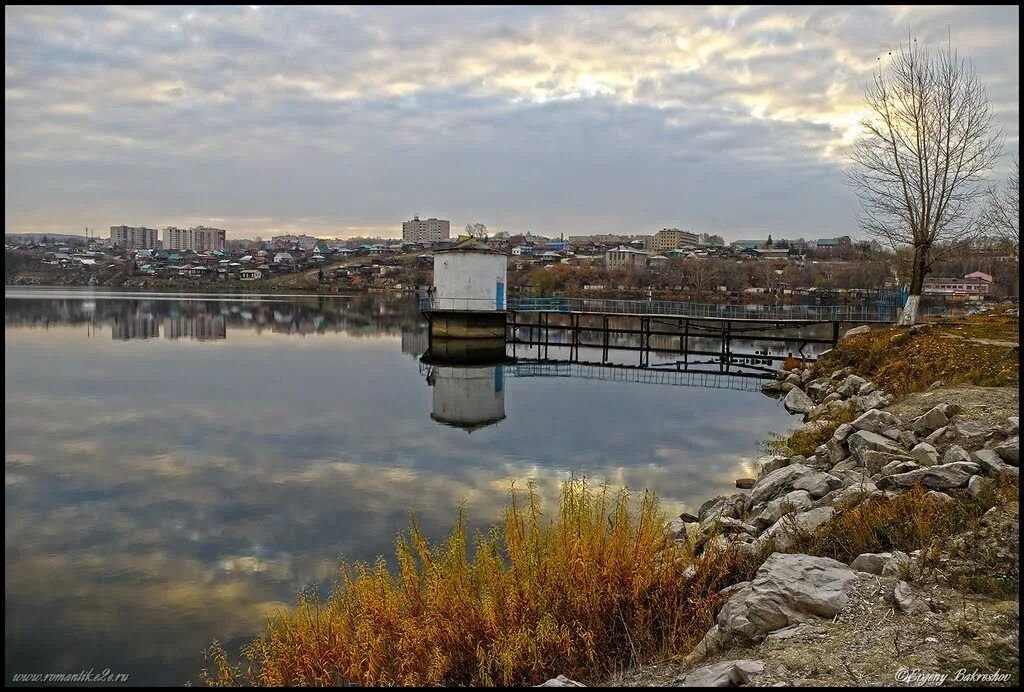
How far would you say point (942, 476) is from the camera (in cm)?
761

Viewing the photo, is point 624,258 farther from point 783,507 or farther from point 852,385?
point 783,507

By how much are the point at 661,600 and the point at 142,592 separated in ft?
21.7

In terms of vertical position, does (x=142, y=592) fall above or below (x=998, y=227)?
below

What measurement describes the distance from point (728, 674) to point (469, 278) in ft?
112

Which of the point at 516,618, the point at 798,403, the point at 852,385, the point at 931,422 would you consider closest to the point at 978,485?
the point at 931,422

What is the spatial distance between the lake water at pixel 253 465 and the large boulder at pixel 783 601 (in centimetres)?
526

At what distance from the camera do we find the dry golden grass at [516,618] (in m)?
5.97

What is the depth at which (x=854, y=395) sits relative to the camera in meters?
17.7

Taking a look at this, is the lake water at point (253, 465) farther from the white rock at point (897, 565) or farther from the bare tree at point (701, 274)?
the bare tree at point (701, 274)

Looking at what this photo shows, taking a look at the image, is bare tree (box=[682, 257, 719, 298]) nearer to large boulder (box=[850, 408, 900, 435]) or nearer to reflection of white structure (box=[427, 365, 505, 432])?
reflection of white structure (box=[427, 365, 505, 432])

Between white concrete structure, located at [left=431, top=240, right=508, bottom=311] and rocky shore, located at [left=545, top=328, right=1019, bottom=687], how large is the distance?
29479 mm

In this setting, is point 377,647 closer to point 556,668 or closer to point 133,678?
point 556,668

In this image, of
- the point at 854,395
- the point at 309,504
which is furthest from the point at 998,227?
the point at 309,504

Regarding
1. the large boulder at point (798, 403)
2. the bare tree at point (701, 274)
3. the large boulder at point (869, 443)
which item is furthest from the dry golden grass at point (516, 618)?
the bare tree at point (701, 274)
